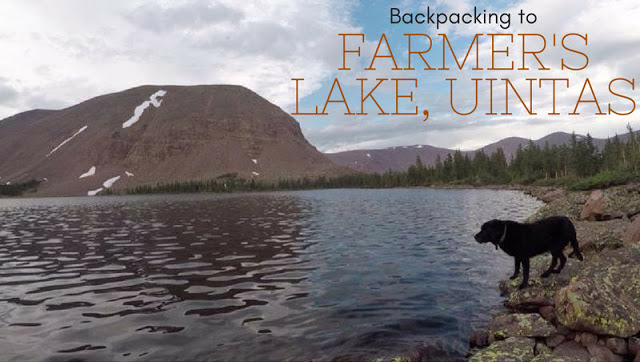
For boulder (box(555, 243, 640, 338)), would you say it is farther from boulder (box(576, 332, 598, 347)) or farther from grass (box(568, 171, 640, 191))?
grass (box(568, 171, 640, 191))

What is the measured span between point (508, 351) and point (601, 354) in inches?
60.6

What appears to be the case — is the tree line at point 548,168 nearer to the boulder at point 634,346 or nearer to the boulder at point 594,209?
the boulder at point 594,209

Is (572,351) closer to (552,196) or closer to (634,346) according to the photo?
(634,346)

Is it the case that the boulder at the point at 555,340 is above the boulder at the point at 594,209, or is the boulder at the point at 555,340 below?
below

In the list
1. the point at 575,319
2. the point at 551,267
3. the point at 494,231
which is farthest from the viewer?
the point at 551,267

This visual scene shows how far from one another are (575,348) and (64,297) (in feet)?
44.9

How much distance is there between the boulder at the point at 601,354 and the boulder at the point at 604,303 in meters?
0.31

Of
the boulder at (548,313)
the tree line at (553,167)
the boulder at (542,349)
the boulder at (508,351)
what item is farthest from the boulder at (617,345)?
the tree line at (553,167)

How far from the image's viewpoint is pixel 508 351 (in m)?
7.74

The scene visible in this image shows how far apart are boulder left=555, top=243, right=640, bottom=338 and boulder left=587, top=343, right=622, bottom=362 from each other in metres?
0.31

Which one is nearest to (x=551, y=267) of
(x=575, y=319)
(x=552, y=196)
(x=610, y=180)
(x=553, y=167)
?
(x=575, y=319)

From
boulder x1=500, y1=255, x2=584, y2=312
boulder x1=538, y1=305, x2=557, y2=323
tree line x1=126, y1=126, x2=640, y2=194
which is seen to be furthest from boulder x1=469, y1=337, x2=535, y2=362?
tree line x1=126, y1=126, x2=640, y2=194

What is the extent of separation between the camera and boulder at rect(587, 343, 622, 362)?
7245mm

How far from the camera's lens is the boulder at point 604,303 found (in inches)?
302
